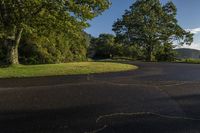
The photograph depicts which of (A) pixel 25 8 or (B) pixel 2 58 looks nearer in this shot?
(A) pixel 25 8

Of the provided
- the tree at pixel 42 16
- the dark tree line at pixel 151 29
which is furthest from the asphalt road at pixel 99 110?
the dark tree line at pixel 151 29

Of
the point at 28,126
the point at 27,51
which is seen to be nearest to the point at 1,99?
the point at 28,126

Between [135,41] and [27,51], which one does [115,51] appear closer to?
[135,41]

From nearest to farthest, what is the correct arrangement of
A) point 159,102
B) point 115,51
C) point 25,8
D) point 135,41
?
point 159,102 → point 25,8 → point 135,41 → point 115,51

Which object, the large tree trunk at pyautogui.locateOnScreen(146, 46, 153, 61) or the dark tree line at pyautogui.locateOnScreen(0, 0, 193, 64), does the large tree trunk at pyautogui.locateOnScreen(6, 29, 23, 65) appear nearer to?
the dark tree line at pyautogui.locateOnScreen(0, 0, 193, 64)

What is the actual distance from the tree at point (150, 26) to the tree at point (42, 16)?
26.1 metres

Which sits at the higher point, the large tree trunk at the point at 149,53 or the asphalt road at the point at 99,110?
the large tree trunk at the point at 149,53

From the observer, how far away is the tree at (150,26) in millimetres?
43344

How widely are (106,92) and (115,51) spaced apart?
169 ft

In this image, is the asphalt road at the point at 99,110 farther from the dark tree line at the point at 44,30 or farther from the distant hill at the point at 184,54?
Answer: the distant hill at the point at 184,54

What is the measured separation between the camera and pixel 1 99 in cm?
719

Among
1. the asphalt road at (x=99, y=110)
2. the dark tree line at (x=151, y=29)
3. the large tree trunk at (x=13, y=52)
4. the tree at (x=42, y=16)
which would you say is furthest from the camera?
the dark tree line at (x=151, y=29)

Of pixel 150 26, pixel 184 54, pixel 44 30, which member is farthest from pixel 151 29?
pixel 44 30

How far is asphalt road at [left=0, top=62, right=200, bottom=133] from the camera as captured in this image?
15.9 feet
